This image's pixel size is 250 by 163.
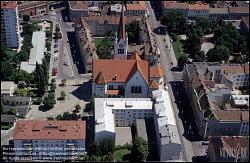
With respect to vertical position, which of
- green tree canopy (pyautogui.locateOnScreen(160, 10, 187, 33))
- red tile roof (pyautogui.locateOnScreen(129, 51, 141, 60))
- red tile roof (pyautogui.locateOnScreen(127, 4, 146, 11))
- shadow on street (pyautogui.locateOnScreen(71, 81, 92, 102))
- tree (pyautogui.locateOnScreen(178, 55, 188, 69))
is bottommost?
shadow on street (pyautogui.locateOnScreen(71, 81, 92, 102))

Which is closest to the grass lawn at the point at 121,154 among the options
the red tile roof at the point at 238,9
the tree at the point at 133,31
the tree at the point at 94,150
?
the tree at the point at 94,150

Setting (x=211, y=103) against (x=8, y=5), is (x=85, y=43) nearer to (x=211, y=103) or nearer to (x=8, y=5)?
(x=8, y=5)

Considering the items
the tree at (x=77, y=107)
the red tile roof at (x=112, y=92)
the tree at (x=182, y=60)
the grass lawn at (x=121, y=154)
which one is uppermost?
the tree at (x=182, y=60)

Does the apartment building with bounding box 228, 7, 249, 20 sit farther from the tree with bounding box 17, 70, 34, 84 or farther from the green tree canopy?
the tree with bounding box 17, 70, 34, 84

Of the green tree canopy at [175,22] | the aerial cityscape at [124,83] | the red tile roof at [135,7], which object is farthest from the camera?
the red tile roof at [135,7]

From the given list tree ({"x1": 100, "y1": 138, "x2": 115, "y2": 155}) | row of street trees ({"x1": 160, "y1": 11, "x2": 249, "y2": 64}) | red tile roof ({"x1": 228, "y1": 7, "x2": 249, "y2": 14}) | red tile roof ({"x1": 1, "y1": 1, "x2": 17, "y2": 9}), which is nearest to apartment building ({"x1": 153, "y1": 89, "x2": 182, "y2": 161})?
tree ({"x1": 100, "y1": 138, "x2": 115, "y2": 155})

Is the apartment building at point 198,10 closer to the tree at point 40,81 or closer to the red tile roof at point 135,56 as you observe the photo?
the red tile roof at point 135,56

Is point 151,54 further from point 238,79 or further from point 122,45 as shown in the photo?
point 238,79
